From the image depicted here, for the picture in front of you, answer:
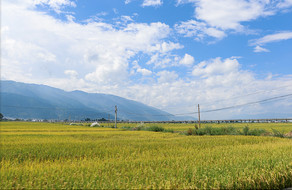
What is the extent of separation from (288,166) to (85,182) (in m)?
6.36

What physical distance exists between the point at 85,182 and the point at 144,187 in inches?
59.7

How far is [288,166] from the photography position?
23.0 feet

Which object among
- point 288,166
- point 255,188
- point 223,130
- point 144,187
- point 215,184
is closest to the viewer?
point 144,187

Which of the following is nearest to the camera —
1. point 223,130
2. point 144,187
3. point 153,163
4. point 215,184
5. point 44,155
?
point 144,187

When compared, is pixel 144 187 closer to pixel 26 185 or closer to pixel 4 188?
pixel 26 185

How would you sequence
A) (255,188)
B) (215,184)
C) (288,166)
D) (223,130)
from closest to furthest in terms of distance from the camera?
1. (215,184)
2. (255,188)
3. (288,166)
4. (223,130)

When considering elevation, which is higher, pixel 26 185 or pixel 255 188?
pixel 26 185

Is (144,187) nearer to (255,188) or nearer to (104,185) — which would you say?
(104,185)

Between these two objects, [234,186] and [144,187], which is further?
[234,186]

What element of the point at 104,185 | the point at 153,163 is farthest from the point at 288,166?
the point at 104,185

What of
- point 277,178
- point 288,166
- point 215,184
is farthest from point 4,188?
point 288,166

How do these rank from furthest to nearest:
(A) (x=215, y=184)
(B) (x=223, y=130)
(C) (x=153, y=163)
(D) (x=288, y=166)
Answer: (B) (x=223, y=130) → (C) (x=153, y=163) → (D) (x=288, y=166) → (A) (x=215, y=184)

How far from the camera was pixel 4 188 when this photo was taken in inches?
193

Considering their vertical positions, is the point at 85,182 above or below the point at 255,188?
above
